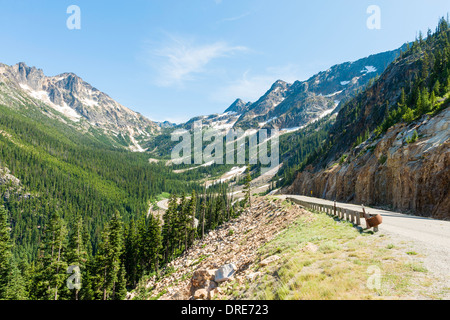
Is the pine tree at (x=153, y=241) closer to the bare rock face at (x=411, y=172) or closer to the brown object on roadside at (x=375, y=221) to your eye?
the bare rock face at (x=411, y=172)

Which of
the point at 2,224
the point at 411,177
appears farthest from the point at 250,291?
the point at 2,224

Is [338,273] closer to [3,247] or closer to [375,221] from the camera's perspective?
[375,221]

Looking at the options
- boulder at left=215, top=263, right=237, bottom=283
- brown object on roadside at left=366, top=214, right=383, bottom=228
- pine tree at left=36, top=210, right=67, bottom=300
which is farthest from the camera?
pine tree at left=36, top=210, right=67, bottom=300

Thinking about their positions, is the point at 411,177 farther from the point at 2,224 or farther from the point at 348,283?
the point at 2,224

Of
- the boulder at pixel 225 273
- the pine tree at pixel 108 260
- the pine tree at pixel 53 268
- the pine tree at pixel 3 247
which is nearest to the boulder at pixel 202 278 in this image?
the boulder at pixel 225 273

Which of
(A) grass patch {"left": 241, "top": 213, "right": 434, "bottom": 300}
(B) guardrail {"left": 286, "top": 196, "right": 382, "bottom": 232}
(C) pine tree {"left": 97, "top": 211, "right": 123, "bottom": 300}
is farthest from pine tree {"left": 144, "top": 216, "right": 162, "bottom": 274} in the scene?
(A) grass patch {"left": 241, "top": 213, "right": 434, "bottom": 300}

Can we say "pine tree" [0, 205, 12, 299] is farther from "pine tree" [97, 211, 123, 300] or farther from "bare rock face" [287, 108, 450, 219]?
"bare rock face" [287, 108, 450, 219]

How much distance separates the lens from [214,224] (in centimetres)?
6788

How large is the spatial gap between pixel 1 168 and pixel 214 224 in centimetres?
15185

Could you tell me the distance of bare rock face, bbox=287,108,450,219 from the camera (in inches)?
834

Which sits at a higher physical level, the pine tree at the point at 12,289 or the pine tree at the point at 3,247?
the pine tree at the point at 3,247

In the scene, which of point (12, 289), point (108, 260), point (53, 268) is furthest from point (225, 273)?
point (12, 289)

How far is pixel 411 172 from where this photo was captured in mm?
24438

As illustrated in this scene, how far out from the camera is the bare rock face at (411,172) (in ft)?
69.5
